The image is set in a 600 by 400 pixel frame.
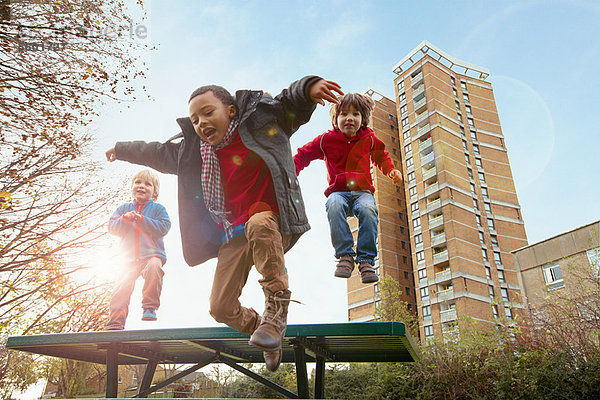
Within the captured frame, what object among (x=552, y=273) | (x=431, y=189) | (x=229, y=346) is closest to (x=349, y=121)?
(x=229, y=346)

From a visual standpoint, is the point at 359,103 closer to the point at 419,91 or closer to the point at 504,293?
the point at 504,293

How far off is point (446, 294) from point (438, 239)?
5.94 meters

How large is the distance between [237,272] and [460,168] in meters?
50.6

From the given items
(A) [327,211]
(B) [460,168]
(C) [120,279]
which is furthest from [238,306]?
(B) [460,168]

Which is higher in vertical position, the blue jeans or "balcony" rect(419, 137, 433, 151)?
"balcony" rect(419, 137, 433, 151)

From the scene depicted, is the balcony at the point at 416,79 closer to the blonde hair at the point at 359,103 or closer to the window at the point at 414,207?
the window at the point at 414,207

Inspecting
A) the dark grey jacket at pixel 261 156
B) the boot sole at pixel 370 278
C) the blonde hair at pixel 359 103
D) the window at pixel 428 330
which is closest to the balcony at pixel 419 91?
the window at pixel 428 330

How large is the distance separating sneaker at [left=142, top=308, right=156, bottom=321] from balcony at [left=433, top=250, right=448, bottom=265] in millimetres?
43344

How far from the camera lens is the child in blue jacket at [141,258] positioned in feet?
18.7

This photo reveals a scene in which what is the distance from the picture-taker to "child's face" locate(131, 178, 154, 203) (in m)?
6.16

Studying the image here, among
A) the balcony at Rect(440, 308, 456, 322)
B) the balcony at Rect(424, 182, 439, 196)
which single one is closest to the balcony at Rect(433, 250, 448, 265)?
the balcony at Rect(440, 308, 456, 322)

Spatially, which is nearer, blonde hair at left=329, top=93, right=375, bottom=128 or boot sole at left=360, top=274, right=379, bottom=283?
boot sole at left=360, top=274, right=379, bottom=283

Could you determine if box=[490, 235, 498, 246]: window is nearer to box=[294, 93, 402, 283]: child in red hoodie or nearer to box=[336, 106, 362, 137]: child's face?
box=[294, 93, 402, 283]: child in red hoodie

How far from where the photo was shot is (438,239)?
4669cm
